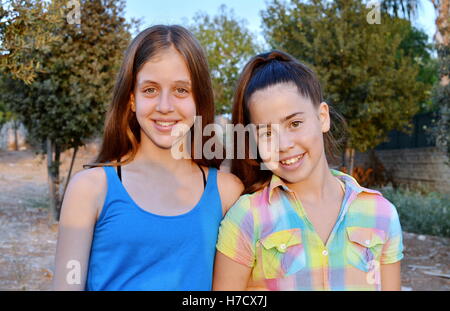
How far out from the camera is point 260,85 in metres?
2.01

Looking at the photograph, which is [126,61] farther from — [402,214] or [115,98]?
[402,214]

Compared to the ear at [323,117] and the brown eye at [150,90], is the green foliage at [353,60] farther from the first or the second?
the brown eye at [150,90]

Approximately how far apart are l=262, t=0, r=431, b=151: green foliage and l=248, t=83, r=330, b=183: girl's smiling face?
22.9 feet

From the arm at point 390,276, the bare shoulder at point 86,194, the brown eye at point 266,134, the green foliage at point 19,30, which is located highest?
the green foliage at point 19,30

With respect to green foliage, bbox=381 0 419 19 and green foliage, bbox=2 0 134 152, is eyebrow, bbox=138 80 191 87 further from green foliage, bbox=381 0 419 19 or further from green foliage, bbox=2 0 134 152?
green foliage, bbox=381 0 419 19

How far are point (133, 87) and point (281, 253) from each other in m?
0.94

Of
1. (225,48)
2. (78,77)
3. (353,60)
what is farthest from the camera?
(225,48)

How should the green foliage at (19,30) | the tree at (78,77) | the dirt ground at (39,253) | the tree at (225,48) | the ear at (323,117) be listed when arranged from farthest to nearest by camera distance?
the tree at (225,48) → the tree at (78,77) → the dirt ground at (39,253) → the green foliage at (19,30) → the ear at (323,117)

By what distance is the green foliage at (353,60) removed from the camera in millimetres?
9047

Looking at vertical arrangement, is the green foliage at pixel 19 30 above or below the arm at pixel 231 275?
above

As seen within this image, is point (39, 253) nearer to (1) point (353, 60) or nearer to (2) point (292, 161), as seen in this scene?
(2) point (292, 161)

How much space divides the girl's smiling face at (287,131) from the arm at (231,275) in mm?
406

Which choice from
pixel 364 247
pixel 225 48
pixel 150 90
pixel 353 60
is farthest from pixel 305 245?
pixel 225 48

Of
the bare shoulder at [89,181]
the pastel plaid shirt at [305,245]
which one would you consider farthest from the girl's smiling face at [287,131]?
the bare shoulder at [89,181]
